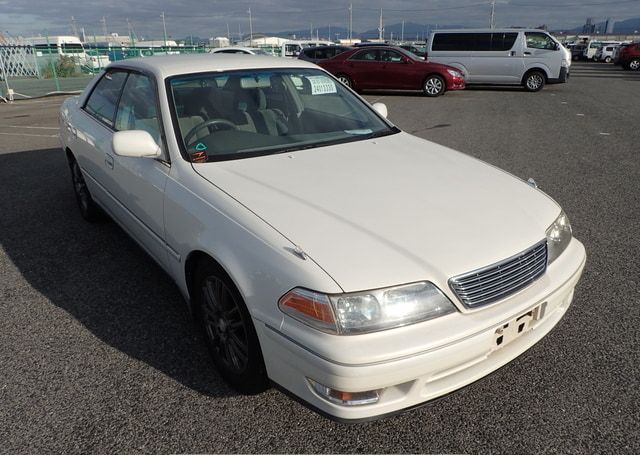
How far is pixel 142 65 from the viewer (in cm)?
333

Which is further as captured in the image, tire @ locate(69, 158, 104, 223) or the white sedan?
tire @ locate(69, 158, 104, 223)

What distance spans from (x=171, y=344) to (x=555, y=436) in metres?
1.96

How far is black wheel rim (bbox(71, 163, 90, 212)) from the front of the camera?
14.4 ft

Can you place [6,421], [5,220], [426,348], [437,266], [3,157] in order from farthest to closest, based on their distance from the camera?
[3,157], [5,220], [6,421], [437,266], [426,348]

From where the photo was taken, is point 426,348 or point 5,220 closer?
→ point 426,348

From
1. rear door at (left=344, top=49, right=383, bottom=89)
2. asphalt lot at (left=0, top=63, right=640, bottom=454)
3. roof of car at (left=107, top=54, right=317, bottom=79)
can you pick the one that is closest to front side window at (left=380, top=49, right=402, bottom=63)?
rear door at (left=344, top=49, right=383, bottom=89)

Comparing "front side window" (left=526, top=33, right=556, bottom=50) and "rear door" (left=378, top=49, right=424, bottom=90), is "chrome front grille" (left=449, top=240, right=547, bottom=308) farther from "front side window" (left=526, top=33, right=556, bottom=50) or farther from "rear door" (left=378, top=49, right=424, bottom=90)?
"front side window" (left=526, top=33, right=556, bottom=50)

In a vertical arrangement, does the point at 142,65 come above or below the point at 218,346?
above

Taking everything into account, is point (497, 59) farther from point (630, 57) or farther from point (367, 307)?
point (367, 307)

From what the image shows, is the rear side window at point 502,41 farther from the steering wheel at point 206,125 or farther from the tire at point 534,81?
the steering wheel at point 206,125

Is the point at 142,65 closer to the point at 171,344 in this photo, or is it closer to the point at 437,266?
the point at 171,344

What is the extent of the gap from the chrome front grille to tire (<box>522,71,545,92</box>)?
15.8m

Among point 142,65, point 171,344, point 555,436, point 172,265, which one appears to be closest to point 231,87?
point 142,65

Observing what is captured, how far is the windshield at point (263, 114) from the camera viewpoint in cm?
281
